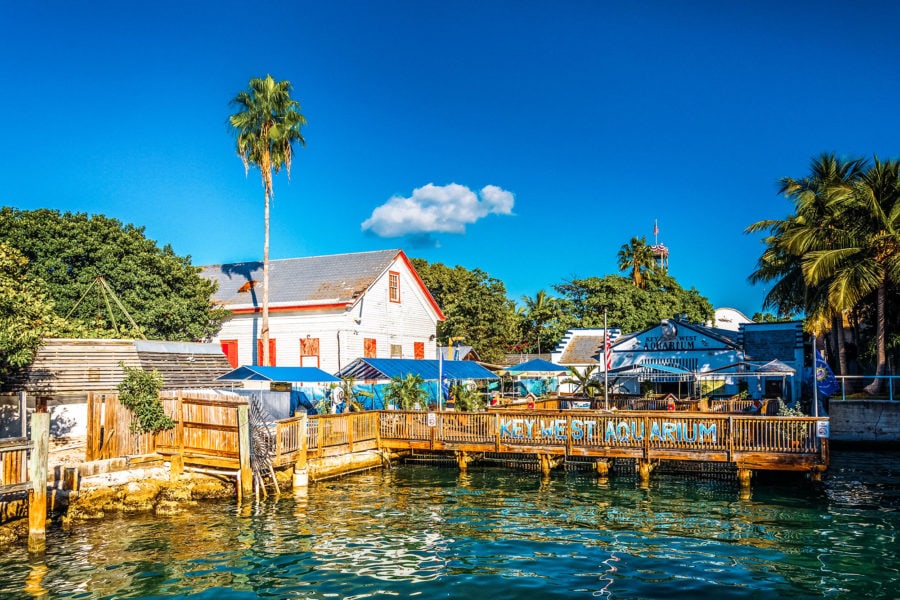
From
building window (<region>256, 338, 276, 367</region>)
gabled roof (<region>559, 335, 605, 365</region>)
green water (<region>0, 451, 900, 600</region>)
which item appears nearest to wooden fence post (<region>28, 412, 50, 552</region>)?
green water (<region>0, 451, 900, 600</region>)

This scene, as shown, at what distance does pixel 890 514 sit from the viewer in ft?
59.9

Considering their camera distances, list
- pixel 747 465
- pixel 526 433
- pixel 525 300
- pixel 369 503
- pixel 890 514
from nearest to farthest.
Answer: pixel 890 514 < pixel 369 503 < pixel 747 465 < pixel 526 433 < pixel 525 300

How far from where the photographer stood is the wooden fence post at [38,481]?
52.2ft

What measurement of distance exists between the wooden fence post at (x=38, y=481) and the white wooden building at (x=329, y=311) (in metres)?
19.9

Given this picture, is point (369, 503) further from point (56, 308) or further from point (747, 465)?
point (56, 308)

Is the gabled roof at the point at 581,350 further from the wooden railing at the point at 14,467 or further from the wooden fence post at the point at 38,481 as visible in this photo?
the wooden railing at the point at 14,467

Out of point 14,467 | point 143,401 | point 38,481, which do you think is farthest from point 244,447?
point 14,467

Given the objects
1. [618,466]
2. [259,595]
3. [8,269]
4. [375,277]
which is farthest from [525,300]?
[259,595]

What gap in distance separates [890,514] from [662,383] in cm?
2401

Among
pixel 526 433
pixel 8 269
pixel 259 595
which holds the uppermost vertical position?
pixel 8 269

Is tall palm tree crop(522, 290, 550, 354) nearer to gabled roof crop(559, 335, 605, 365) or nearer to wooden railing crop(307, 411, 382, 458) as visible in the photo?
gabled roof crop(559, 335, 605, 365)

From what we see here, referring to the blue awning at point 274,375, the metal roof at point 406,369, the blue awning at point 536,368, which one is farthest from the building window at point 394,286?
the blue awning at point 274,375

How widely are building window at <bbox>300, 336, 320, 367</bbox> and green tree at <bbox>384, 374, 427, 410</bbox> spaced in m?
7.75

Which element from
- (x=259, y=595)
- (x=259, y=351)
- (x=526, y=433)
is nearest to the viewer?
(x=259, y=595)
